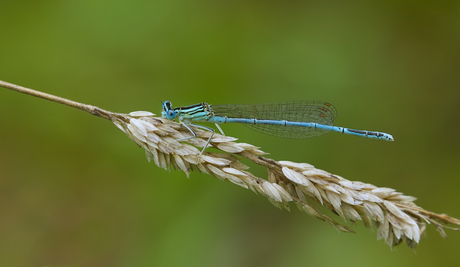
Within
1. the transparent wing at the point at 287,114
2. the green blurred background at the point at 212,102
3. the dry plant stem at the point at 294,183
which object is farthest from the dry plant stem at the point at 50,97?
the transparent wing at the point at 287,114

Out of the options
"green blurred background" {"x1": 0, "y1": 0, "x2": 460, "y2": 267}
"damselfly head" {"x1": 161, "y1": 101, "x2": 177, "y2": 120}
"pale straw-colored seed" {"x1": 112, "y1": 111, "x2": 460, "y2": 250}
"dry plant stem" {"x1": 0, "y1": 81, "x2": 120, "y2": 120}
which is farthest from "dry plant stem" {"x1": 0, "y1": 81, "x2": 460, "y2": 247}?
"green blurred background" {"x1": 0, "y1": 0, "x2": 460, "y2": 267}

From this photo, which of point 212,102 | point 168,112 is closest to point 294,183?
point 168,112

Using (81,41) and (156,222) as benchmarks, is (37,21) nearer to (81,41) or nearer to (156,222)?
(81,41)

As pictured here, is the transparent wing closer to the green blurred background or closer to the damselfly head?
the green blurred background

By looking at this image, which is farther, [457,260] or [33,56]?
[33,56]

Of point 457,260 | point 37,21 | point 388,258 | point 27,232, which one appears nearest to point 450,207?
point 457,260

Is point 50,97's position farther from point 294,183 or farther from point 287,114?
point 287,114
